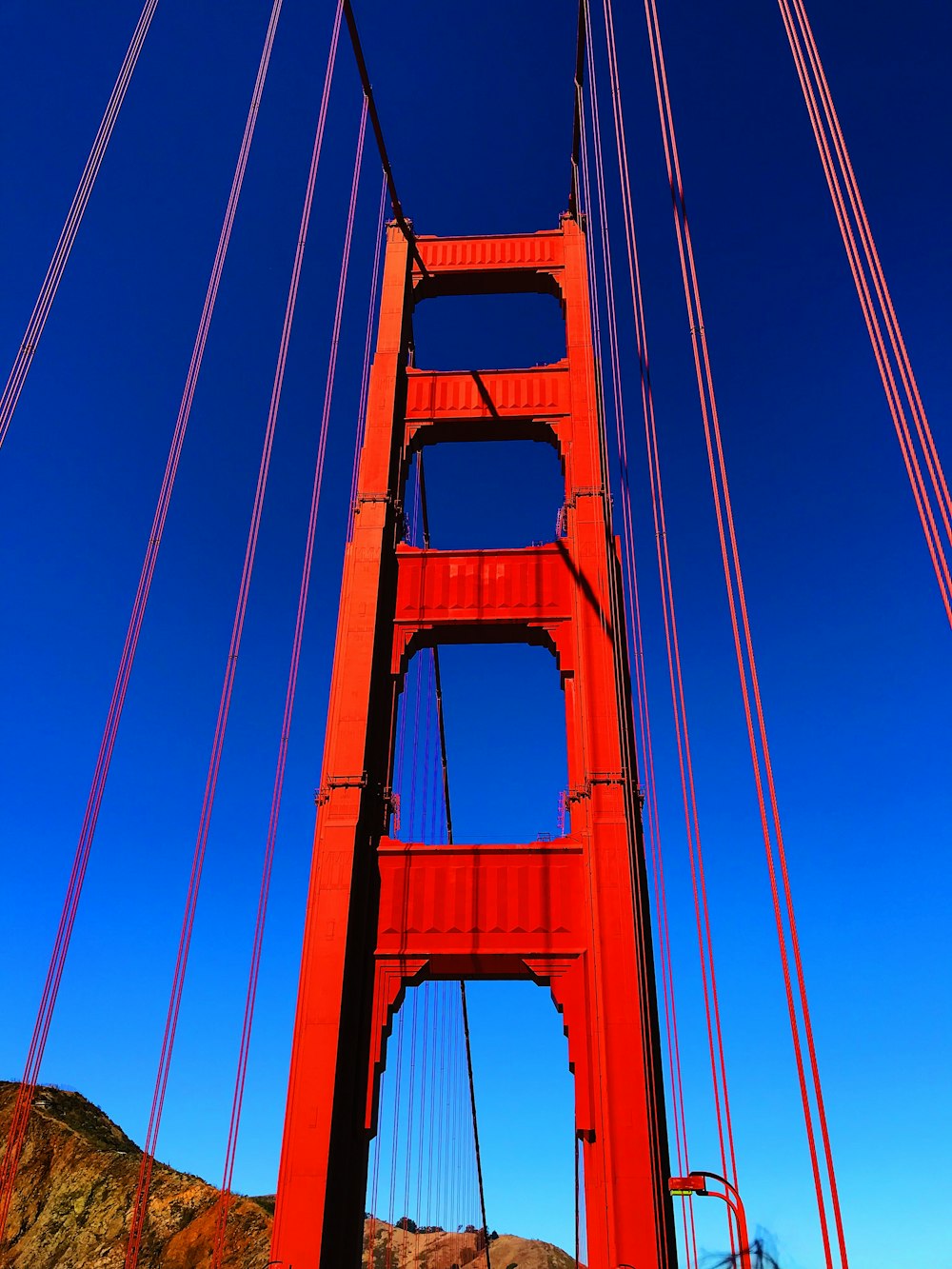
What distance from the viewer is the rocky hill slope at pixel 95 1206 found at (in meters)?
32.3

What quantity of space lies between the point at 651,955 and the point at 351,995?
4.94m

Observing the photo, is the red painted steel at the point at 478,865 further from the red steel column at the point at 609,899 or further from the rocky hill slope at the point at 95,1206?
the rocky hill slope at the point at 95,1206

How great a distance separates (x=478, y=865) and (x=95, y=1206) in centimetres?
3254

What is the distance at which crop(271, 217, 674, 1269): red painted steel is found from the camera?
12.8 m

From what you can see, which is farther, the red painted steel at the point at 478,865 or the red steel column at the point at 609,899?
the red painted steel at the point at 478,865

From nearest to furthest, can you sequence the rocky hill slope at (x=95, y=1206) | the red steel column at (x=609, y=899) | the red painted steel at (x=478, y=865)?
1. the red steel column at (x=609, y=899)
2. the red painted steel at (x=478, y=865)
3. the rocky hill slope at (x=95, y=1206)

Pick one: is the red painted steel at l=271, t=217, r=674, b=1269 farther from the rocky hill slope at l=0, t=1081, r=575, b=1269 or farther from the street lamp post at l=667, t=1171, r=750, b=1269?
the rocky hill slope at l=0, t=1081, r=575, b=1269

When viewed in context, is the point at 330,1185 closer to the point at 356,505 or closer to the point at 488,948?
the point at 488,948

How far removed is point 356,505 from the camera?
18844mm

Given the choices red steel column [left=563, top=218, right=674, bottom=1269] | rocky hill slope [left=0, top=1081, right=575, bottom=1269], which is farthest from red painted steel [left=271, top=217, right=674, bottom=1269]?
rocky hill slope [left=0, top=1081, right=575, bottom=1269]

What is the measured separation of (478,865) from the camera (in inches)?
609

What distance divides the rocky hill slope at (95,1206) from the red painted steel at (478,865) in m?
21.9

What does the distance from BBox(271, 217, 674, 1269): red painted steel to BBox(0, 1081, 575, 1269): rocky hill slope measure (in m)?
21.9

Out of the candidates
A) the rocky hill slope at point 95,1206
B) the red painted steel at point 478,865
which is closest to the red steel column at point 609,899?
the red painted steel at point 478,865
